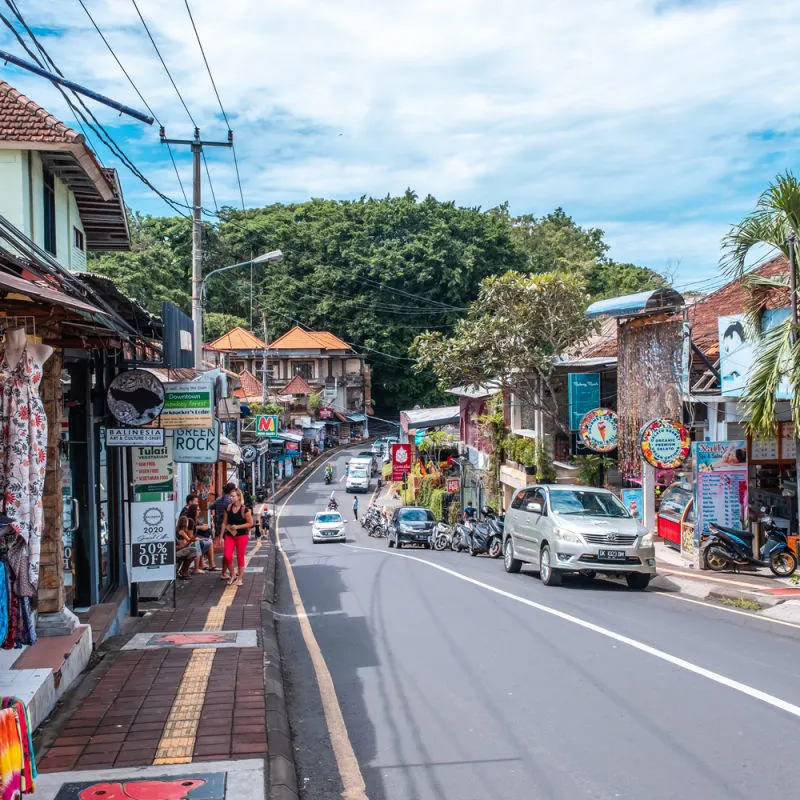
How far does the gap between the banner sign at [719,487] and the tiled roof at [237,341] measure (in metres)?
60.5

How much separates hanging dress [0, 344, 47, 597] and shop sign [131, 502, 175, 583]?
4983 mm

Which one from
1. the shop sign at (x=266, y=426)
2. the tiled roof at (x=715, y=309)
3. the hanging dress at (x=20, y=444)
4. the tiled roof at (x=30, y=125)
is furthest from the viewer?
the shop sign at (x=266, y=426)

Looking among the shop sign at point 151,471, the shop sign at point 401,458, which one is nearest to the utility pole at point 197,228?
the shop sign at point 151,471

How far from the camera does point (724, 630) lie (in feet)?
35.5

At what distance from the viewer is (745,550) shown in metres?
16.4

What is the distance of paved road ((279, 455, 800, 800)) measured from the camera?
5945 millimetres

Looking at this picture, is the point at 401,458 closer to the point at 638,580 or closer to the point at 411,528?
the point at 411,528

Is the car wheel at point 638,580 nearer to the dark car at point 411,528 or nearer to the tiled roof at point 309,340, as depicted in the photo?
the dark car at point 411,528

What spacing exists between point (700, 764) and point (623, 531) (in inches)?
376

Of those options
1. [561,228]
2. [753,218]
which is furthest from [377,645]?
[561,228]

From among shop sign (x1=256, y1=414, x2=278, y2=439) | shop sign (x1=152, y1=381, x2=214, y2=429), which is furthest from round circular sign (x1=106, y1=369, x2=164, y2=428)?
shop sign (x1=256, y1=414, x2=278, y2=439)

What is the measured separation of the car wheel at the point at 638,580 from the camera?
15578 millimetres

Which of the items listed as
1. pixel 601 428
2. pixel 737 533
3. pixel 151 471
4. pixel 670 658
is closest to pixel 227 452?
pixel 601 428

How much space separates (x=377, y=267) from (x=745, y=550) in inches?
2219
